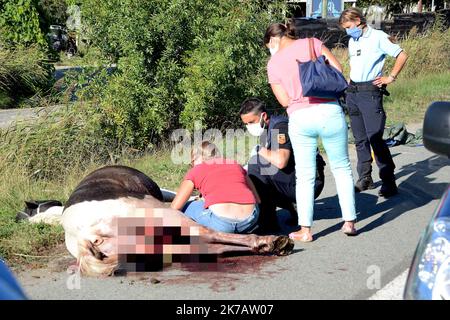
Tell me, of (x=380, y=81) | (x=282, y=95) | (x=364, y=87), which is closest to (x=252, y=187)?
(x=282, y=95)

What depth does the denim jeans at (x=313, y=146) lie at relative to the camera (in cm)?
648

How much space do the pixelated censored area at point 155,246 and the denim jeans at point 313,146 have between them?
1005 mm

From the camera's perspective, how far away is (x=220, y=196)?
20.8ft

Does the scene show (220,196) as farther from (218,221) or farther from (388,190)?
(388,190)

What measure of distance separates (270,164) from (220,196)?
89 centimetres

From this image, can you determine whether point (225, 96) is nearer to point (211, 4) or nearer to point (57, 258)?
point (211, 4)

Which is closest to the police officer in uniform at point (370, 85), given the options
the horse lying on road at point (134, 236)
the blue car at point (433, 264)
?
the horse lying on road at point (134, 236)

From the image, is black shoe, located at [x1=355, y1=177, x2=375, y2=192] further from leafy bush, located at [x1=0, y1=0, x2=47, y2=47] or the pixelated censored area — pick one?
leafy bush, located at [x1=0, y1=0, x2=47, y2=47]

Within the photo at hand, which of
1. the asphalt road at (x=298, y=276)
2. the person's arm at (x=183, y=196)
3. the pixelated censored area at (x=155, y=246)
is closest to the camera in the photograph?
the asphalt road at (x=298, y=276)

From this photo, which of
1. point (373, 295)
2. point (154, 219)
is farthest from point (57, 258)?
point (373, 295)

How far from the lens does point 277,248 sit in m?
6.17

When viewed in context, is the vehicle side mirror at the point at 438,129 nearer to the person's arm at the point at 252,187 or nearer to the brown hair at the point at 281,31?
the person's arm at the point at 252,187

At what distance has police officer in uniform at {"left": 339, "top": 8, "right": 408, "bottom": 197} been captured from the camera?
8.45 metres

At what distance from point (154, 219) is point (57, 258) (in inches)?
38.4
